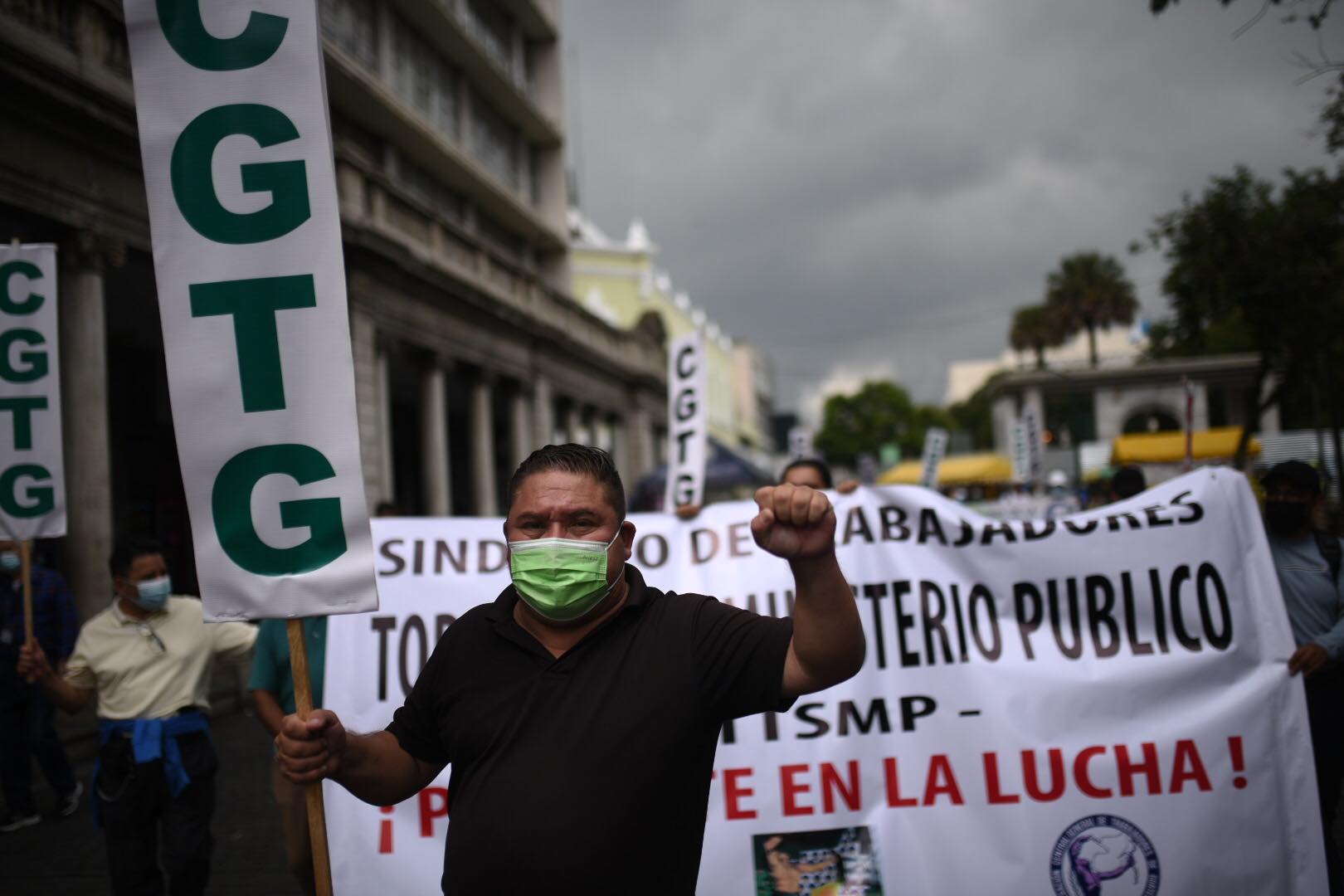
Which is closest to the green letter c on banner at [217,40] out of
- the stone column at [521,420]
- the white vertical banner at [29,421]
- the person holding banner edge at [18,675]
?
the white vertical banner at [29,421]

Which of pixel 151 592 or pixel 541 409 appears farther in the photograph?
pixel 541 409

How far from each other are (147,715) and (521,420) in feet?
60.7

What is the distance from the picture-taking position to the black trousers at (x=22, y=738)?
6.60 meters

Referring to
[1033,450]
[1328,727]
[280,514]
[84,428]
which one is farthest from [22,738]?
[1033,450]

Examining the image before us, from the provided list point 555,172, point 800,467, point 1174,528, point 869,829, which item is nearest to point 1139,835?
point 869,829

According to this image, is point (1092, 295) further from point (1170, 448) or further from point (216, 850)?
point (216, 850)

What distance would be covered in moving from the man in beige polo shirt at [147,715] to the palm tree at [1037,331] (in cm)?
5063

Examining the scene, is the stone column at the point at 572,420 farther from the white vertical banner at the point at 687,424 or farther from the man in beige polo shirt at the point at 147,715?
the man in beige polo shirt at the point at 147,715

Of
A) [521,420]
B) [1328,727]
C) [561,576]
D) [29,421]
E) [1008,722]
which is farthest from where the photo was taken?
[521,420]

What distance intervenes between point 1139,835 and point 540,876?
2.65 m

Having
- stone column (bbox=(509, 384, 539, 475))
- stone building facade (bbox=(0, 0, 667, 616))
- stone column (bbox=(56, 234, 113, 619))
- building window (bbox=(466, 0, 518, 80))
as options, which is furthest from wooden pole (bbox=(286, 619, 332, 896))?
building window (bbox=(466, 0, 518, 80))

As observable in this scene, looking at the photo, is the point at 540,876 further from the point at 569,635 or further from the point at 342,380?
the point at 342,380

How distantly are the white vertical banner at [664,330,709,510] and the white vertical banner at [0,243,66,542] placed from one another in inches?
173

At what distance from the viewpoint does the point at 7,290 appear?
17.0 feet
